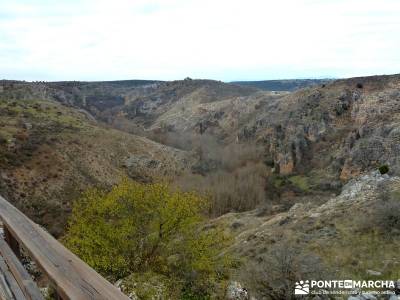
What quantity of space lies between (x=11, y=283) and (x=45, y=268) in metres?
0.95

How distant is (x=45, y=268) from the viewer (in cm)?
275

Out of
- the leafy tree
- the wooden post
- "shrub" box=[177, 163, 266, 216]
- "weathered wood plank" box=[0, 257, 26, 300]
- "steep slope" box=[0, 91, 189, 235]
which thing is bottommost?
"shrub" box=[177, 163, 266, 216]

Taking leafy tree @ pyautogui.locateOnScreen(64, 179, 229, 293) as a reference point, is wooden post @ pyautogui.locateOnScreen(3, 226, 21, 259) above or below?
above

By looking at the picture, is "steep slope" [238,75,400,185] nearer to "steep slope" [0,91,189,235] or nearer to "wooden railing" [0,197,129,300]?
"steep slope" [0,91,189,235]

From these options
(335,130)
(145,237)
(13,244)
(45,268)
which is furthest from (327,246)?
(335,130)

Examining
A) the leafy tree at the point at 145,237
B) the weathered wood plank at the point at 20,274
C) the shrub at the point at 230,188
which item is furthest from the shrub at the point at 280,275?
the shrub at the point at 230,188

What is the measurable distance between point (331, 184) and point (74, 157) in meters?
47.5

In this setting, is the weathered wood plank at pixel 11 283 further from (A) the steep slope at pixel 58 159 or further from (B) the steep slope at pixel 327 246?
(A) the steep slope at pixel 58 159

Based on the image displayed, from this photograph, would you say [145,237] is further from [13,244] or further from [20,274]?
[20,274]

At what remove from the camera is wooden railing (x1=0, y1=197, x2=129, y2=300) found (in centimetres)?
234

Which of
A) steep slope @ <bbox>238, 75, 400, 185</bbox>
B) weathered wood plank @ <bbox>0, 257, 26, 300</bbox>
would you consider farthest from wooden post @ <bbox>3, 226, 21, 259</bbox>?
steep slope @ <bbox>238, 75, 400, 185</bbox>

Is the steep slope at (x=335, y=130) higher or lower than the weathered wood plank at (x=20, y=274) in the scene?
lower

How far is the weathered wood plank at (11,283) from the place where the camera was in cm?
323

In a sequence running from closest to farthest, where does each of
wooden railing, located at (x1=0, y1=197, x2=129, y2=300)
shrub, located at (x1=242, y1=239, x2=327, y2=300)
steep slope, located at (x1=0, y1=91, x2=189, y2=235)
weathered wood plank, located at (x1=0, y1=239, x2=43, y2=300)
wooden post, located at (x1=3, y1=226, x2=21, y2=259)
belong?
1. wooden railing, located at (x1=0, y1=197, x2=129, y2=300)
2. weathered wood plank, located at (x1=0, y1=239, x2=43, y2=300)
3. wooden post, located at (x1=3, y1=226, x2=21, y2=259)
4. shrub, located at (x1=242, y1=239, x2=327, y2=300)
5. steep slope, located at (x1=0, y1=91, x2=189, y2=235)
